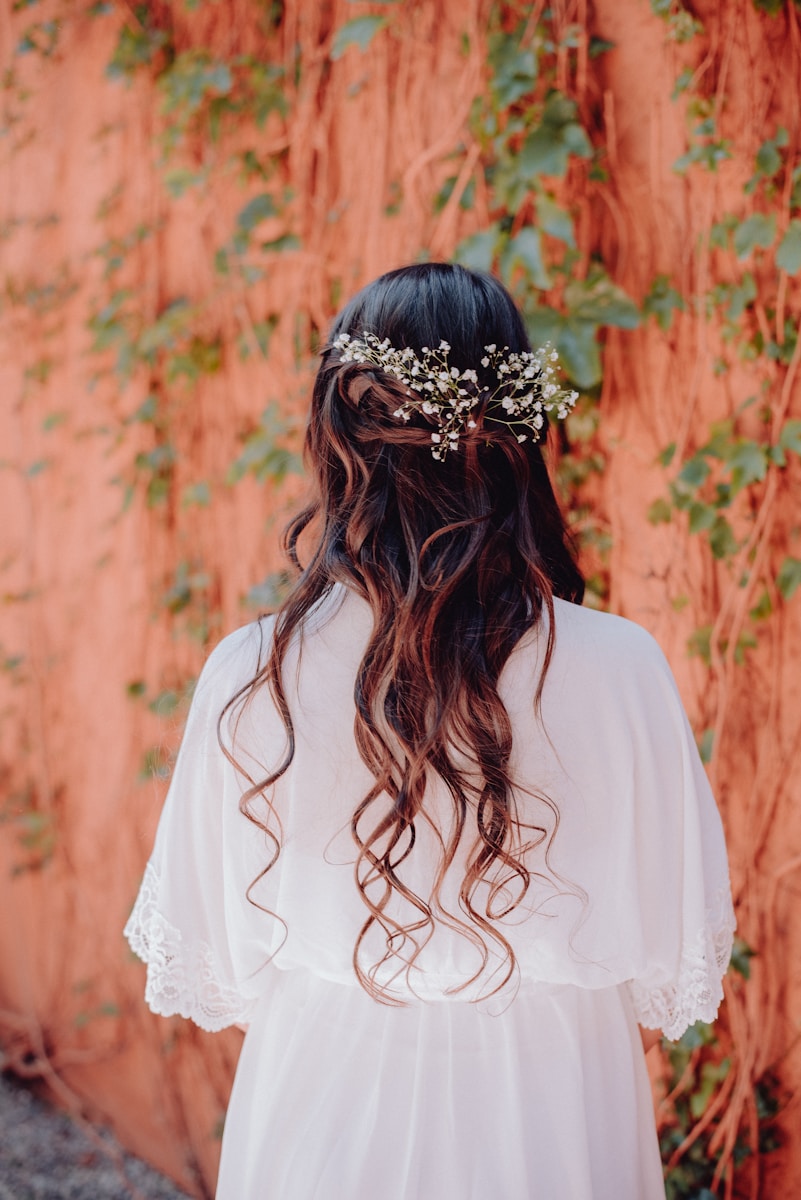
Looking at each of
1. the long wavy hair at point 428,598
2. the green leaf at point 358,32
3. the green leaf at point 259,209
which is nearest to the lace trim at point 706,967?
the long wavy hair at point 428,598

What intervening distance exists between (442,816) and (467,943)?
15 centimetres

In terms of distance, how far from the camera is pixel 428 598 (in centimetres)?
101

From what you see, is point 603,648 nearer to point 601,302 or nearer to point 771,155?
point 601,302

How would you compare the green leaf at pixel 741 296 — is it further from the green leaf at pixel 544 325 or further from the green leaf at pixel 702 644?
the green leaf at pixel 702 644

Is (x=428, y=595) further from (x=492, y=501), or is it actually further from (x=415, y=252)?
(x=415, y=252)

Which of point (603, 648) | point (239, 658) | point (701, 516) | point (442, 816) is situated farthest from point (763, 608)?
point (239, 658)

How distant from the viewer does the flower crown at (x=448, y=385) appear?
0.98 m

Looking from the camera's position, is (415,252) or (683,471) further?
(415,252)

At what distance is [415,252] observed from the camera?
6.54 feet

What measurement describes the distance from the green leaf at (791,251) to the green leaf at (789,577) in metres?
0.45

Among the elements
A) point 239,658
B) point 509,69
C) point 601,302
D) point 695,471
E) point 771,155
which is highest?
point 509,69

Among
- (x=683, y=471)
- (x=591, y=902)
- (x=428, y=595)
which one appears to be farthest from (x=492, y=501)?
(x=683, y=471)

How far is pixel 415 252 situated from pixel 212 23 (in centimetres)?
91

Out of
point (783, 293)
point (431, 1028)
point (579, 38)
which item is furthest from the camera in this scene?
point (579, 38)
